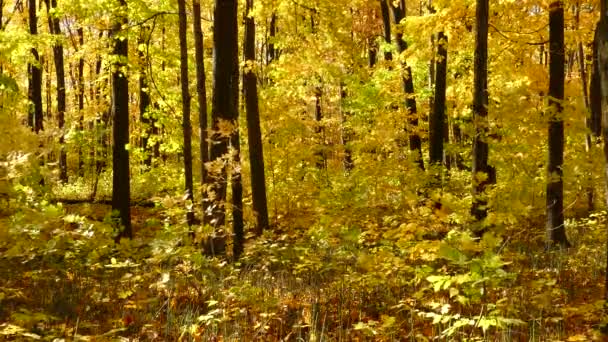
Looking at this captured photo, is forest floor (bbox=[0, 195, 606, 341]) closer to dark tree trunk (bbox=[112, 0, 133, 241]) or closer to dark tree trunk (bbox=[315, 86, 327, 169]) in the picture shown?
dark tree trunk (bbox=[112, 0, 133, 241])

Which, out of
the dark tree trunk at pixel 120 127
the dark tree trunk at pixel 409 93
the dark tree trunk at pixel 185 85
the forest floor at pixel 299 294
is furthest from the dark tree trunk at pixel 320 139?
the forest floor at pixel 299 294

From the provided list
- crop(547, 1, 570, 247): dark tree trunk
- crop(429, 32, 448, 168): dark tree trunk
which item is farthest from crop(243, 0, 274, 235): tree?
crop(547, 1, 570, 247): dark tree trunk

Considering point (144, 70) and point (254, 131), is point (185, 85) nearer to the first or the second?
point (254, 131)

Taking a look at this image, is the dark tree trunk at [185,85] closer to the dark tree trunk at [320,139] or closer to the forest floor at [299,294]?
the forest floor at [299,294]

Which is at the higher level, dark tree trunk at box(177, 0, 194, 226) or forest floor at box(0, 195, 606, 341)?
dark tree trunk at box(177, 0, 194, 226)

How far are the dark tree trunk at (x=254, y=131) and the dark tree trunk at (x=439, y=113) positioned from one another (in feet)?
17.3

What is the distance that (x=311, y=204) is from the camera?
616 inches

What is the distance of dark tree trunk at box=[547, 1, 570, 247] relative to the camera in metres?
9.78

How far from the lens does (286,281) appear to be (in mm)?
7305

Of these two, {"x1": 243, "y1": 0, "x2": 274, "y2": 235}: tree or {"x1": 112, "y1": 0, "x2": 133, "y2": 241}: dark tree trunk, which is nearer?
{"x1": 243, "y1": 0, "x2": 274, "y2": 235}: tree

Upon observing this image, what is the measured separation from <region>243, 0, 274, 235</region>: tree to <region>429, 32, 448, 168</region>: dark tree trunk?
527 cm

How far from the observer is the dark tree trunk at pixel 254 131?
38.9ft

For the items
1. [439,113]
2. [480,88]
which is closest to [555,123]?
[480,88]

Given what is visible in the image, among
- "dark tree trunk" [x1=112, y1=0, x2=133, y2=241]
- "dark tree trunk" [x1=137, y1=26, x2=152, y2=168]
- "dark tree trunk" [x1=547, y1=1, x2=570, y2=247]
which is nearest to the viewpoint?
"dark tree trunk" [x1=547, y1=1, x2=570, y2=247]
